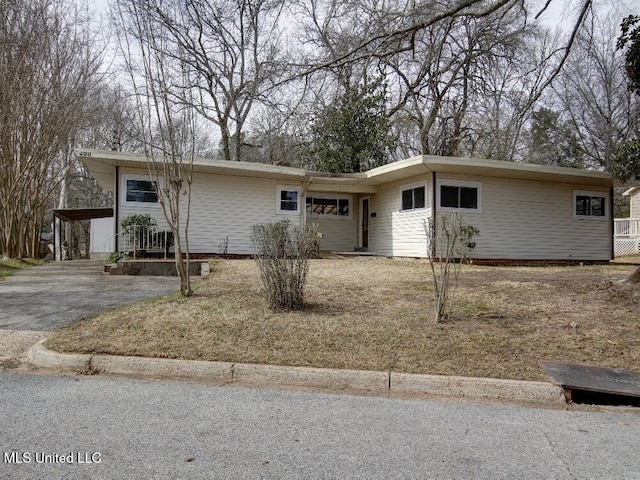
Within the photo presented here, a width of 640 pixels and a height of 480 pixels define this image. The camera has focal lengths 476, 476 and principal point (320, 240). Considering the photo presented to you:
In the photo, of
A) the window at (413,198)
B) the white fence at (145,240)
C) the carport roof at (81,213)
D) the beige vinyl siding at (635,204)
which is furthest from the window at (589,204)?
the carport roof at (81,213)

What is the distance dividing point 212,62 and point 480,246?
19.0m

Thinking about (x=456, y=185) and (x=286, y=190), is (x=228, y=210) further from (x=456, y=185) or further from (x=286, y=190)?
(x=456, y=185)

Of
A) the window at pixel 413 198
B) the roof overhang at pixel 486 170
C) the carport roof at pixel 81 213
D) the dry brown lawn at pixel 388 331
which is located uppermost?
the roof overhang at pixel 486 170

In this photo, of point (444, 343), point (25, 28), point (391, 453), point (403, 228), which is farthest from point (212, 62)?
point (391, 453)

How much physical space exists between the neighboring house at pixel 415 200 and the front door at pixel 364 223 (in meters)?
0.83

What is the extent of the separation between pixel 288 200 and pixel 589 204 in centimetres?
1080

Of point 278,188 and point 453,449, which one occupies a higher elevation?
point 278,188

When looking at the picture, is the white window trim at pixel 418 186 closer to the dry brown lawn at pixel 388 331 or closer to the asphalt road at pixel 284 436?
the dry brown lawn at pixel 388 331

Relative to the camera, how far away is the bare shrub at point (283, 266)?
20.8 ft

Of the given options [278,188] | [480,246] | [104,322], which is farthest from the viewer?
[278,188]

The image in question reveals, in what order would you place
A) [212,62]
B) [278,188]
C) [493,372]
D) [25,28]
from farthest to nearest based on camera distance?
1. [212,62]
2. [278,188]
3. [25,28]
4. [493,372]

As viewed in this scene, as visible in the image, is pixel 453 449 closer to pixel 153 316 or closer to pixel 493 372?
pixel 493 372

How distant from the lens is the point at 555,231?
1634 cm

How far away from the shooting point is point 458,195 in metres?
14.8
